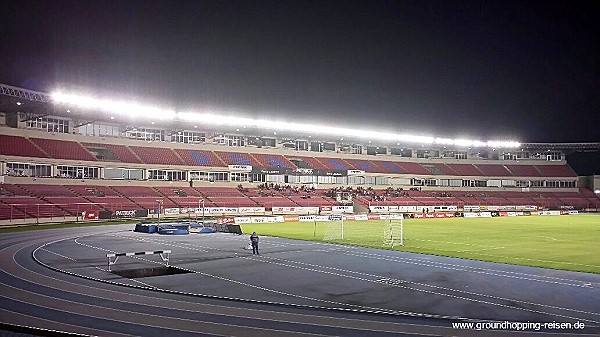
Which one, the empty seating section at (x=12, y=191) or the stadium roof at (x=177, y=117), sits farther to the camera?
the stadium roof at (x=177, y=117)

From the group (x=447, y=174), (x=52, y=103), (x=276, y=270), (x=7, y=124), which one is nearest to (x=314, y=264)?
(x=276, y=270)

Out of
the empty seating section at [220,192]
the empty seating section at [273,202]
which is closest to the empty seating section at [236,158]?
the empty seating section at [220,192]

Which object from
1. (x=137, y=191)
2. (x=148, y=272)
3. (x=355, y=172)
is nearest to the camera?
(x=148, y=272)

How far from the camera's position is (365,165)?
91.3 metres

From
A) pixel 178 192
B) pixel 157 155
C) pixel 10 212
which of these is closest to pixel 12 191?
pixel 10 212

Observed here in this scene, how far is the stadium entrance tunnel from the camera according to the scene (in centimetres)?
1906

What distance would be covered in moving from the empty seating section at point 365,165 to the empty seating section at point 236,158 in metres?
20.2

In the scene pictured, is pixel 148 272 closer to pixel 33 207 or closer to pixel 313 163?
pixel 33 207

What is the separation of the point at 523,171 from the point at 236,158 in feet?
209

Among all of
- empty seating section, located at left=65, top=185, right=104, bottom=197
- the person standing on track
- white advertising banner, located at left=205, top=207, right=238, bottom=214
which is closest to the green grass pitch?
the person standing on track

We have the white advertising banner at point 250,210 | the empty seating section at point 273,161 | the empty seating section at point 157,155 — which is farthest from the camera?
the empty seating section at point 273,161

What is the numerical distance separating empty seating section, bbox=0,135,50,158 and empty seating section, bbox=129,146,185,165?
1283 cm

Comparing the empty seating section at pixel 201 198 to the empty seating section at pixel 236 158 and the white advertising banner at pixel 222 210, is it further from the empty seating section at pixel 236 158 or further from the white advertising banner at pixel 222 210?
the empty seating section at pixel 236 158

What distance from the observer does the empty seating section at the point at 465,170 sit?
100613 millimetres
